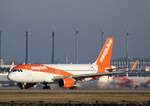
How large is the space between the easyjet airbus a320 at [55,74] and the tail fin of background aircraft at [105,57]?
22.8 inches

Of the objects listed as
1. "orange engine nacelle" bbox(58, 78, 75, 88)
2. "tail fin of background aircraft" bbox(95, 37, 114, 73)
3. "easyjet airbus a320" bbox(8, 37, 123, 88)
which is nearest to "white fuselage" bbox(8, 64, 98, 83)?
"easyjet airbus a320" bbox(8, 37, 123, 88)

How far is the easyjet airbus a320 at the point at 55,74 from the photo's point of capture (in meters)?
82.9

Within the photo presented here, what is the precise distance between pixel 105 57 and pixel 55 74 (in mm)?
15345

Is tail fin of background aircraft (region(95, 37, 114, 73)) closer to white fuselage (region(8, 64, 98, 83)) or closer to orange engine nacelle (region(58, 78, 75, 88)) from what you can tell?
A: white fuselage (region(8, 64, 98, 83))

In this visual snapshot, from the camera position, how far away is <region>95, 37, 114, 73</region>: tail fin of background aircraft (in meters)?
95.2

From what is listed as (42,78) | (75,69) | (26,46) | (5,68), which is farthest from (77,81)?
(5,68)

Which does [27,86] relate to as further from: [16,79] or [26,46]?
[26,46]

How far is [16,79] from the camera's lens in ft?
269

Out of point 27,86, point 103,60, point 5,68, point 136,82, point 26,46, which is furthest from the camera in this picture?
point 5,68

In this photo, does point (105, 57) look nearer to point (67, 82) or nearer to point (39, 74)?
point (67, 82)

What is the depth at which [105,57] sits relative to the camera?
97.2 meters

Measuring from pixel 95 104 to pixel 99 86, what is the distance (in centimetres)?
3853

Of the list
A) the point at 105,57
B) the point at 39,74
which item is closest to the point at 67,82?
the point at 39,74

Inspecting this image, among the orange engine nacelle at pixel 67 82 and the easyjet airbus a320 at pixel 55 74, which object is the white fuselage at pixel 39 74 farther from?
the orange engine nacelle at pixel 67 82
